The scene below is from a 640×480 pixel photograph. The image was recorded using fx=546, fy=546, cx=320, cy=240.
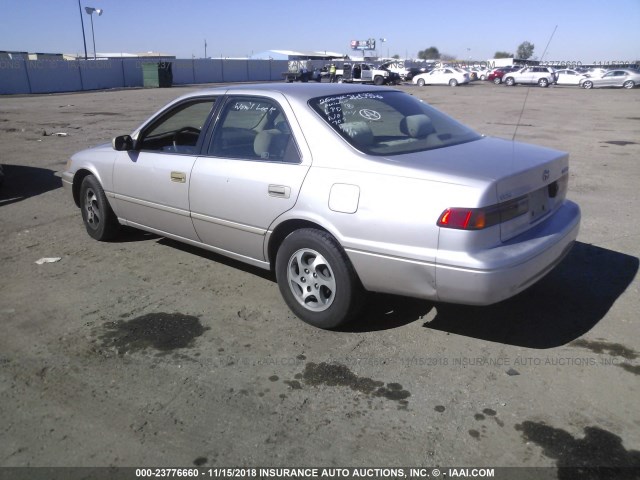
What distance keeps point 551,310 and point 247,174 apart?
8.17ft

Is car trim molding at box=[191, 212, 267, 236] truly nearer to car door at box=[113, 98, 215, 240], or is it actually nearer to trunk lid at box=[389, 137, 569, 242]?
car door at box=[113, 98, 215, 240]

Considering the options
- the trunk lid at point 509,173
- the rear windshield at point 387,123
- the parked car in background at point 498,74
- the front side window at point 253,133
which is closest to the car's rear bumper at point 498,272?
the trunk lid at point 509,173

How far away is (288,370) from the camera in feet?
11.0

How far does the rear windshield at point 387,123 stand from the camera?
380 cm

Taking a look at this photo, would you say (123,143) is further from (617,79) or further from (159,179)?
(617,79)

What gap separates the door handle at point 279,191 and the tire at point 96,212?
2.41 m

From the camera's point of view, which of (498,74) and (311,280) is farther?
(498,74)

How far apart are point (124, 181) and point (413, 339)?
3.11m

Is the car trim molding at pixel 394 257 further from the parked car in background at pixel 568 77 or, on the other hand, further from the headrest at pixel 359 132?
the parked car in background at pixel 568 77

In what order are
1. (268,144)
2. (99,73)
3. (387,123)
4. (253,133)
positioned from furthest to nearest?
(99,73) < (253,133) < (268,144) < (387,123)

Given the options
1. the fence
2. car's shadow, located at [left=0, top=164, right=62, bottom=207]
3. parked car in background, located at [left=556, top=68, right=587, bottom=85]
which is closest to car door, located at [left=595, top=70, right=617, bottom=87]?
parked car in background, located at [left=556, top=68, right=587, bottom=85]

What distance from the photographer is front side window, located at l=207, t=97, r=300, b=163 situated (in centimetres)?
398

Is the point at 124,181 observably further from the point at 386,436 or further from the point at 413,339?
the point at 386,436

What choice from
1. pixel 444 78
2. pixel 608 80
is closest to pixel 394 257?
pixel 608 80
